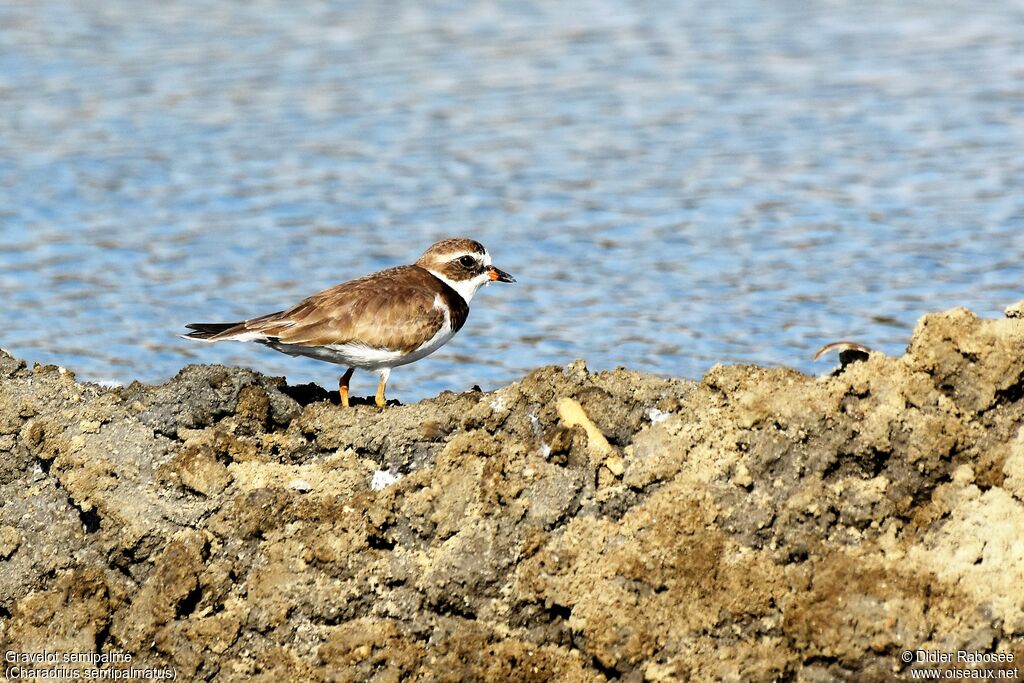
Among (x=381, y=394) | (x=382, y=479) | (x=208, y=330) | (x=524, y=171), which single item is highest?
(x=208, y=330)

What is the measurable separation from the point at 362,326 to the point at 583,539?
197 centimetres

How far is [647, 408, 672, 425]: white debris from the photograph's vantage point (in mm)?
5763

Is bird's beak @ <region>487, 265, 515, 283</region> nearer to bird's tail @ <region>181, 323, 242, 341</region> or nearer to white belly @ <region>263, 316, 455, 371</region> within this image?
white belly @ <region>263, 316, 455, 371</region>

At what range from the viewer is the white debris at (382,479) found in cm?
575

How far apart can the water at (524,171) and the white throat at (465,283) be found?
1.39 metres

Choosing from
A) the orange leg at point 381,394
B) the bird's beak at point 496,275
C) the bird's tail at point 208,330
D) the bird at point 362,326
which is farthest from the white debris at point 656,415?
the bird's beak at point 496,275

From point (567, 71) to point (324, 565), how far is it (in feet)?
43.4

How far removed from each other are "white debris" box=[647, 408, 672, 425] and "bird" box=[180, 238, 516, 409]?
4.58 feet

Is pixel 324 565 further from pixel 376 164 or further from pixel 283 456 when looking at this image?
Answer: pixel 376 164

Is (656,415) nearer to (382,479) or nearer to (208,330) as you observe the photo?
(382,479)

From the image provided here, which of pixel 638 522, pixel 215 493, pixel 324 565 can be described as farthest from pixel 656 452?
pixel 215 493

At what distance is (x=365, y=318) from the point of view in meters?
6.91

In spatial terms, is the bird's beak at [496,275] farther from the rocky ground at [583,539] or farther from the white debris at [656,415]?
the white debris at [656,415]

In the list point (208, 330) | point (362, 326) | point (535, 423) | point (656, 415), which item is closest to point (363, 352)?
point (362, 326)
